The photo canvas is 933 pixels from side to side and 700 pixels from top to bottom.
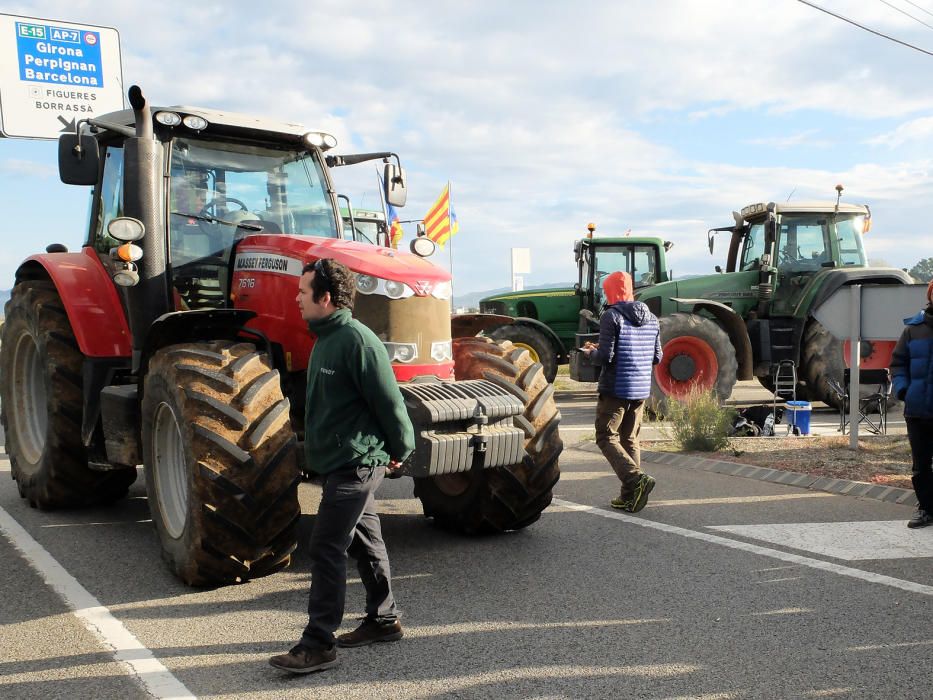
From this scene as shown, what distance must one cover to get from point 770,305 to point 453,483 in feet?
28.6

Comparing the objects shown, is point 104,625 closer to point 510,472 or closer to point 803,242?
point 510,472

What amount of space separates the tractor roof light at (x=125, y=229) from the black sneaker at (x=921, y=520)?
554 cm

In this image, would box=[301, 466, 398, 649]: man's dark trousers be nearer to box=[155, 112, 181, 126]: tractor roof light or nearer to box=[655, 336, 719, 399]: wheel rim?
box=[155, 112, 181, 126]: tractor roof light

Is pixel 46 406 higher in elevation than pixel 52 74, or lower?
lower

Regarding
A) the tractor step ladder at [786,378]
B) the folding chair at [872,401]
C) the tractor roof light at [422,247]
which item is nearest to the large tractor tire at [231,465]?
the tractor roof light at [422,247]

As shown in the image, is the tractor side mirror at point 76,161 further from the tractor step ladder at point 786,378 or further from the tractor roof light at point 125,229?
the tractor step ladder at point 786,378

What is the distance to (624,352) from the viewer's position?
7.14m

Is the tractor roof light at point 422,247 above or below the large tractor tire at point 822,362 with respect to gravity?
above

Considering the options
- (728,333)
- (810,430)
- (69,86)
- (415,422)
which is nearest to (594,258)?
(728,333)

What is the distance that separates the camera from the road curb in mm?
7359

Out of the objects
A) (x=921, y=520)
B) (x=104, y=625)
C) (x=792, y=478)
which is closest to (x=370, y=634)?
(x=104, y=625)

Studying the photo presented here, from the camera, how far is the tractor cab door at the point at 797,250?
1341 centimetres

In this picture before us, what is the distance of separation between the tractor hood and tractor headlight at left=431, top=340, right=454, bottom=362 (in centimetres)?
39

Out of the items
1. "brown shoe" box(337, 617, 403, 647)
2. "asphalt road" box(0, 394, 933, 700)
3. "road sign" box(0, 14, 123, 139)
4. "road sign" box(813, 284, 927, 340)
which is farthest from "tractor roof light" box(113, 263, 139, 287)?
"road sign" box(813, 284, 927, 340)
